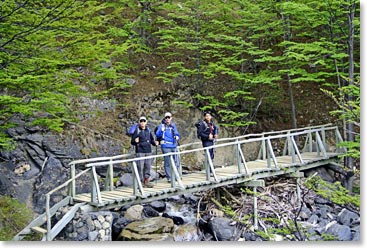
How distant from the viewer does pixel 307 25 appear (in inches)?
284

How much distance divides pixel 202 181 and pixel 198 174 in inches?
28.3

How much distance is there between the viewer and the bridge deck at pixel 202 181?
4961 mm

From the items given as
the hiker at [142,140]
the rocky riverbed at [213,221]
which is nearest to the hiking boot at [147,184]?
the hiker at [142,140]

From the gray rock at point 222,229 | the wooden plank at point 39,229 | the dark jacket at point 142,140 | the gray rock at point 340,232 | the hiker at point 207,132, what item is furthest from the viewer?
the hiker at point 207,132

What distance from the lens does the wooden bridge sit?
15.7 ft

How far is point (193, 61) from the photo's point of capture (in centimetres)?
895

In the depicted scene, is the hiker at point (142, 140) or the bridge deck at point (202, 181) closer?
the bridge deck at point (202, 181)

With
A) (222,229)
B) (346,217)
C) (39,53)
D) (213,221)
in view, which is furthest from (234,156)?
(39,53)

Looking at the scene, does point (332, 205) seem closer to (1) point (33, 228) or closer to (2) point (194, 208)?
(2) point (194, 208)

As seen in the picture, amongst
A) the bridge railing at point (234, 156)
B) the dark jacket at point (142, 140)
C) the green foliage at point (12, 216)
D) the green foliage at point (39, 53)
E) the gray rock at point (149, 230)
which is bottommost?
the gray rock at point (149, 230)

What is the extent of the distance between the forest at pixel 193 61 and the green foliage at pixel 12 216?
976 millimetres

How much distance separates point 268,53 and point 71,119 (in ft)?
13.8

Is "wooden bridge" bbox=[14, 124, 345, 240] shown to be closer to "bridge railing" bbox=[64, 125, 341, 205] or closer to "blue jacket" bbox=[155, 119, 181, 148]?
"bridge railing" bbox=[64, 125, 341, 205]

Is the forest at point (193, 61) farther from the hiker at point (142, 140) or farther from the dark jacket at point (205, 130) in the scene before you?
the dark jacket at point (205, 130)
